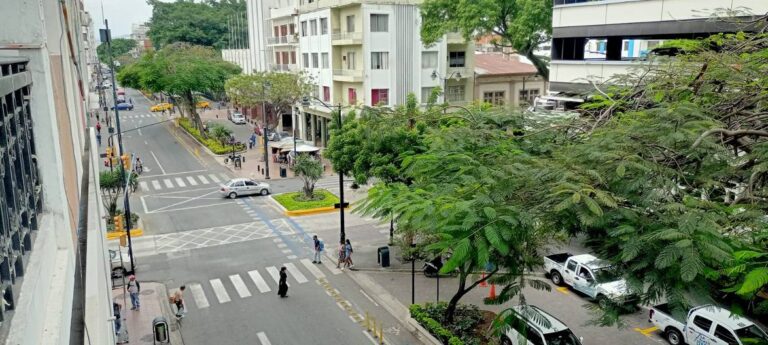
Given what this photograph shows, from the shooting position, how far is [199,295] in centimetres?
1953

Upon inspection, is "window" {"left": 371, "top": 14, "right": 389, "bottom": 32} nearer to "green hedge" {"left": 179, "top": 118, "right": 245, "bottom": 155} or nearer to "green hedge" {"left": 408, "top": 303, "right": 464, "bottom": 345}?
"green hedge" {"left": 179, "top": 118, "right": 245, "bottom": 155}

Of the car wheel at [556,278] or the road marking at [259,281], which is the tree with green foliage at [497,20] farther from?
the road marking at [259,281]

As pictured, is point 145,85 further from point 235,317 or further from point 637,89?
point 637,89

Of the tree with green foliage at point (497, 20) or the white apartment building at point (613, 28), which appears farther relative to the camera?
the tree with green foliage at point (497, 20)

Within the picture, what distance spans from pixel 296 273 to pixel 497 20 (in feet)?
70.6

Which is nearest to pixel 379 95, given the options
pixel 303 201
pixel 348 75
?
pixel 348 75

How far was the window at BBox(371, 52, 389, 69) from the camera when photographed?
40.2 m

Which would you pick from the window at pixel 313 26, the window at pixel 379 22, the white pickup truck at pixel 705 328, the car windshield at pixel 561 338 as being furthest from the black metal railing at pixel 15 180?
the window at pixel 313 26

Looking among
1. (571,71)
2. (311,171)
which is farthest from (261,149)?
(571,71)

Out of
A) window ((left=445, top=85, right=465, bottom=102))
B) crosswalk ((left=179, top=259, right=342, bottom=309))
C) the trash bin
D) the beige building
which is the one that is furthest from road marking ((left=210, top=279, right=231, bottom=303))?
the beige building

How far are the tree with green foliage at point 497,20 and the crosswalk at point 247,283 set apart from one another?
1942 cm

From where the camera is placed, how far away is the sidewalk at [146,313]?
16.5 meters

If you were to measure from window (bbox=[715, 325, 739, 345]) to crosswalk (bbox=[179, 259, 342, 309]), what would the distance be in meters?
12.3

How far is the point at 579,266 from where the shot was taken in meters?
19.6
